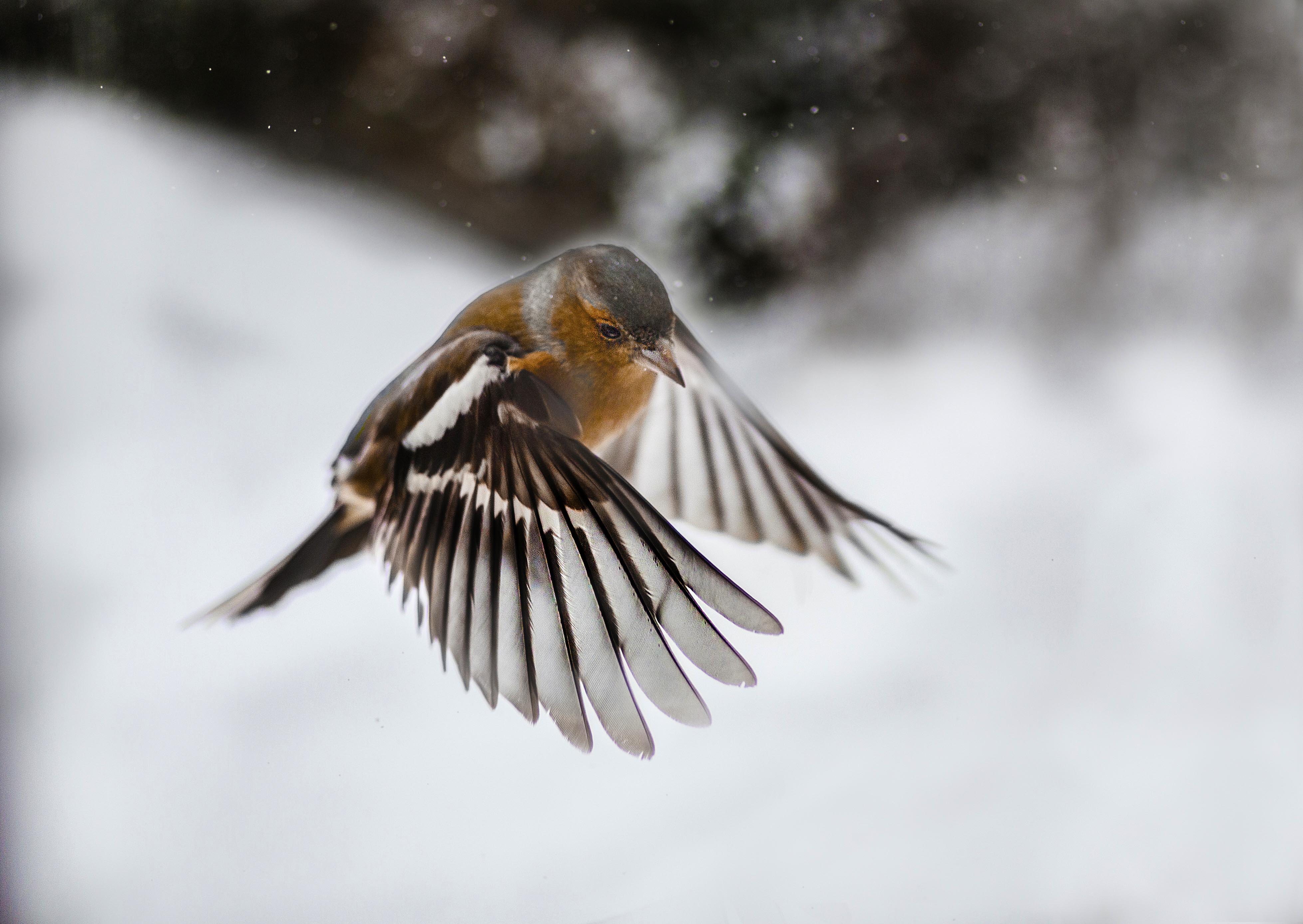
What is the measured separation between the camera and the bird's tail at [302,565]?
51cm

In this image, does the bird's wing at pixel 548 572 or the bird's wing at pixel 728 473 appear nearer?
the bird's wing at pixel 548 572

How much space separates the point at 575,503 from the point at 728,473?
19cm

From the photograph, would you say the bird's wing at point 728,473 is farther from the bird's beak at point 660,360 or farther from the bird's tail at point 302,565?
the bird's tail at point 302,565

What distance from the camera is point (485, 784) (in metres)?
0.53

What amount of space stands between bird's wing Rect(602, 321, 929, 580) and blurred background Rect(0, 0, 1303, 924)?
19 millimetres

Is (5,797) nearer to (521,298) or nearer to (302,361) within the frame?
(302,361)

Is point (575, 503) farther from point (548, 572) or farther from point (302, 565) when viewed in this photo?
point (302, 565)

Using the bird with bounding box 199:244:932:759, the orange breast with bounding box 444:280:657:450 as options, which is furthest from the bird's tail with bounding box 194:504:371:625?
the orange breast with bounding box 444:280:657:450

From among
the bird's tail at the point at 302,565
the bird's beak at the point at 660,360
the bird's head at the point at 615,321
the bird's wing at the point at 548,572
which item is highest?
the bird's head at the point at 615,321

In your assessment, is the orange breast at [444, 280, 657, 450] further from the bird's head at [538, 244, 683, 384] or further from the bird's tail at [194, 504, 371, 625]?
the bird's tail at [194, 504, 371, 625]

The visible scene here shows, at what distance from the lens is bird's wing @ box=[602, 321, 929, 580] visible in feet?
1.76

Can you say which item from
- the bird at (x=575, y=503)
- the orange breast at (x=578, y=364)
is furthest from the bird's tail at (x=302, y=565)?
the orange breast at (x=578, y=364)

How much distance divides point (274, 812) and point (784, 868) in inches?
13.3

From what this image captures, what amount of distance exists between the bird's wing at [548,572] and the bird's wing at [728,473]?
0.10 m
